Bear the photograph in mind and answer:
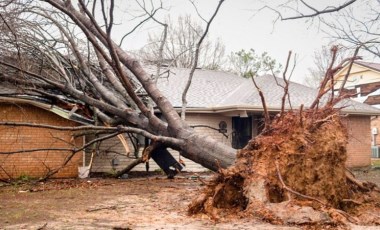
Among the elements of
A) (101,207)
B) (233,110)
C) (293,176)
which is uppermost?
(233,110)

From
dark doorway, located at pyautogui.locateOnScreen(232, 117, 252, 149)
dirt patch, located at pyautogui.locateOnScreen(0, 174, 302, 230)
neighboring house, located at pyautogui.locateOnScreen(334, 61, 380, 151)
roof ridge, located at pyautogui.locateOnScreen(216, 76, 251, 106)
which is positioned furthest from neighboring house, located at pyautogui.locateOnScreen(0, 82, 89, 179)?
neighboring house, located at pyautogui.locateOnScreen(334, 61, 380, 151)

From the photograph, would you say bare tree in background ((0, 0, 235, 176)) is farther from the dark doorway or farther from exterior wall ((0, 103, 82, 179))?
the dark doorway

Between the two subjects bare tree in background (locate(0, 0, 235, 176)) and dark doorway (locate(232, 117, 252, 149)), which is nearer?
bare tree in background (locate(0, 0, 235, 176))

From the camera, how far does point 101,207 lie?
6965mm

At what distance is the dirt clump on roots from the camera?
5.95 metres

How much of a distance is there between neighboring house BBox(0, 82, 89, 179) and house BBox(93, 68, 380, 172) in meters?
1.98

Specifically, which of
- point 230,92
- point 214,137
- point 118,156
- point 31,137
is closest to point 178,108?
point 214,137

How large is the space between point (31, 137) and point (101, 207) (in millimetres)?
6414

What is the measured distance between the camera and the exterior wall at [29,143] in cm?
1212

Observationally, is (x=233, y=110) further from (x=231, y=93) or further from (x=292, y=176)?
(x=292, y=176)

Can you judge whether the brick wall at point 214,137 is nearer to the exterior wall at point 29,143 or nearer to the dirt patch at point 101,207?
the exterior wall at point 29,143

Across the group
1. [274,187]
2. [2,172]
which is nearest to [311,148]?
[274,187]

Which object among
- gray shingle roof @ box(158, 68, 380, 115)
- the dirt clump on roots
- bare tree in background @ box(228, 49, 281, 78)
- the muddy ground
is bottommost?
the muddy ground

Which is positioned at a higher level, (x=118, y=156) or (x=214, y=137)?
(x=214, y=137)
